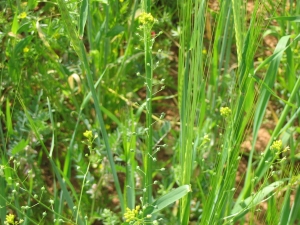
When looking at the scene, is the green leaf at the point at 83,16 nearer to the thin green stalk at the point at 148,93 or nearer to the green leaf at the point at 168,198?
the thin green stalk at the point at 148,93

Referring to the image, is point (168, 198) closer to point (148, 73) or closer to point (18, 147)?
point (148, 73)

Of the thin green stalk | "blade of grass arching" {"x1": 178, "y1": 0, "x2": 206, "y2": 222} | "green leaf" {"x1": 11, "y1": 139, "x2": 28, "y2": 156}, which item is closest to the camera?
"blade of grass arching" {"x1": 178, "y1": 0, "x2": 206, "y2": 222}

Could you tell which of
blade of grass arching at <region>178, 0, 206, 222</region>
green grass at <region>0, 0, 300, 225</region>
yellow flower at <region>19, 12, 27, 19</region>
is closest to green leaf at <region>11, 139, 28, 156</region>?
green grass at <region>0, 0, 300, 225</region>

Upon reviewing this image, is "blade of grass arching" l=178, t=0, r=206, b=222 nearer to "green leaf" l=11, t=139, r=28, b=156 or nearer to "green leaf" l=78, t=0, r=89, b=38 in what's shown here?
"green leaf" l=78, t=0, r=89, b=38

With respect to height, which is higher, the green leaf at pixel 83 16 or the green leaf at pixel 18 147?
the green leaf at pixel 83 16

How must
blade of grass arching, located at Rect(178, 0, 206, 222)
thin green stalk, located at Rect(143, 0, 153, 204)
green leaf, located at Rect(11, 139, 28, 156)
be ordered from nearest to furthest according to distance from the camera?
blade of grass arching, located at Rect(178, 0, 206, 222) < thin green stalk, located at Rect(143, 0, 153, 204) < green leaf, located at Rect(11, 139, 28, 156)

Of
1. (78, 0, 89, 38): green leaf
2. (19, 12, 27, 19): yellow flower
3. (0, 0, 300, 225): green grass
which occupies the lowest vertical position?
(0, 0, 300, 225): green grass

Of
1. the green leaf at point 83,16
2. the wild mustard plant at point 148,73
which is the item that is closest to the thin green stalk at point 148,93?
the wild mustard plant at point 148,73

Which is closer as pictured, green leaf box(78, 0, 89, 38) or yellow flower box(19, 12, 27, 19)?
green leaf box(78, 0, 89, 38)

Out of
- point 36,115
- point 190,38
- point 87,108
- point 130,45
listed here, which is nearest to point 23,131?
point 36,115

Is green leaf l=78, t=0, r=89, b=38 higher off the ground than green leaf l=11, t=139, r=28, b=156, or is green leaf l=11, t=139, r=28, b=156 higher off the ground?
green leaf l=78, t=0, r=89, b=38
